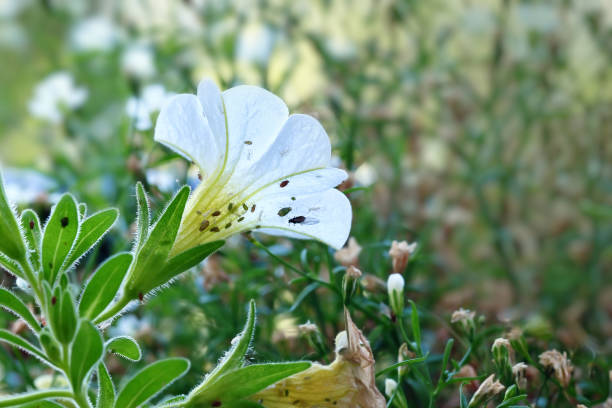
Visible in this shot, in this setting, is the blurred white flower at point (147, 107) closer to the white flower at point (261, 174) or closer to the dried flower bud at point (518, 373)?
the white flower at point (261, 174)

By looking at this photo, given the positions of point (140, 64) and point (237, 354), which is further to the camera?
point (140, 64)

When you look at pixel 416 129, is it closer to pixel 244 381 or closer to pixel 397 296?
pixel 397 296

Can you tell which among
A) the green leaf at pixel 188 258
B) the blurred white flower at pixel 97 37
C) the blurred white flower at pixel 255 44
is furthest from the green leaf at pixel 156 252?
the blurred white flower at pixel 97 37

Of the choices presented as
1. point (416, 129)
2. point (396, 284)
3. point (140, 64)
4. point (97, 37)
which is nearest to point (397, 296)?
point (396, 284)

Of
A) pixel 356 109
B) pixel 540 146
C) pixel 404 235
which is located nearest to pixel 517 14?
pixel 540 146

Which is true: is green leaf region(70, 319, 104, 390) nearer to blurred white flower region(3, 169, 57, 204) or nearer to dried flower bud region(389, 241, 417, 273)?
dried flower bud region(389, 241, 417, 273)

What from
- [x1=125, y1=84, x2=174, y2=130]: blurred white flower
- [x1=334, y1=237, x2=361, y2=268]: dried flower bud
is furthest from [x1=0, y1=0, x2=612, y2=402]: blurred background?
[x1=334, y1=237, x2=361, y2=268]: dried flower bud

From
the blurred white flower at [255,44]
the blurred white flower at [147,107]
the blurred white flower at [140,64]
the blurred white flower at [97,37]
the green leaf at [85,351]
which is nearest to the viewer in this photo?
the green leaf at [85,351]
